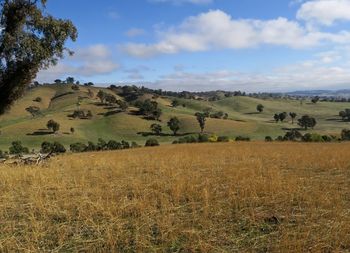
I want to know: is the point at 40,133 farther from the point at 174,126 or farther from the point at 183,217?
the point at 183,217

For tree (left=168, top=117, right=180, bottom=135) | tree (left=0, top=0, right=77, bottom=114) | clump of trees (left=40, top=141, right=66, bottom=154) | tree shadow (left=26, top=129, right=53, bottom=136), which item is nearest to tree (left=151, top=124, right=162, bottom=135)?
tree (left=168, top=117, right=180, bottom=135)

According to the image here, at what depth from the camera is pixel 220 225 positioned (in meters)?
7.64

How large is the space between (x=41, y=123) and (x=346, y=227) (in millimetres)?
147598

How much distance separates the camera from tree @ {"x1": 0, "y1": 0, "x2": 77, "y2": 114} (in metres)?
21.7

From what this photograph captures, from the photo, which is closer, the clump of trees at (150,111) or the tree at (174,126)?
the tree at (174,126)

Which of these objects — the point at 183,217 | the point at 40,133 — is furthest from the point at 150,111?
the point at 183,217

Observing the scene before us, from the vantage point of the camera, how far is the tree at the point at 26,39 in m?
21.7

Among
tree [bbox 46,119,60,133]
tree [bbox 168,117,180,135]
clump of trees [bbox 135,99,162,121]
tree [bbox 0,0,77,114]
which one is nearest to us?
tree [bbox 0,0,77,114]

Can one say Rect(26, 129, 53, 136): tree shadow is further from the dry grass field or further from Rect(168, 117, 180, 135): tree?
the dry grass field

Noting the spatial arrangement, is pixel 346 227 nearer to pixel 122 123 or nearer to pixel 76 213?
pixel 76 213

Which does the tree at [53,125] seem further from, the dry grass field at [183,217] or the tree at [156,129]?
the dry grass field at [183,217]

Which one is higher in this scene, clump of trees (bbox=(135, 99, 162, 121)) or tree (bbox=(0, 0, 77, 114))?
tree (bbox=(0, 0, 77, 114))

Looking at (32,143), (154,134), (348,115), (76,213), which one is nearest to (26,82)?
(76,213)

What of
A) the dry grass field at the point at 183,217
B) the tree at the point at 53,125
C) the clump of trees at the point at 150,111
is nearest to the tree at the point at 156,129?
the clump of trees at the point at 150,111
